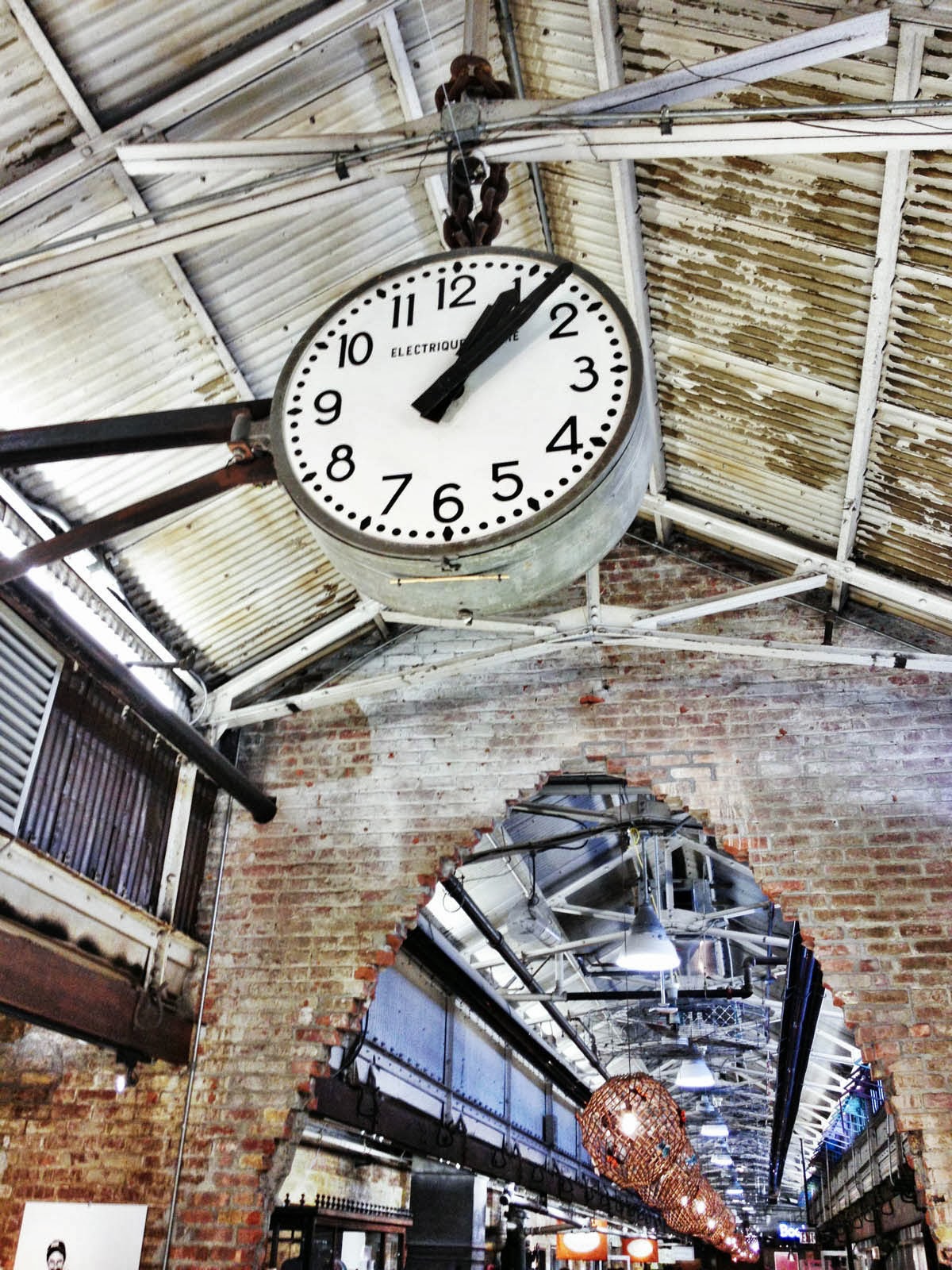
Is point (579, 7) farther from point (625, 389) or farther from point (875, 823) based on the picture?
point (875, 823)

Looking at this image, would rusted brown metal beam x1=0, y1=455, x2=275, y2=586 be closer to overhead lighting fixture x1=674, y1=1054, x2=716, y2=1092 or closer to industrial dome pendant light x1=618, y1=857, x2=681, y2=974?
industrial dome pendant light x1=618, y1=857, x2=681, y2=974

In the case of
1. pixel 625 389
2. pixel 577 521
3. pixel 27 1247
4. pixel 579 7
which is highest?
pixel 579 7

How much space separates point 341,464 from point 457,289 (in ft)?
1.94

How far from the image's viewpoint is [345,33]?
4.02 meters

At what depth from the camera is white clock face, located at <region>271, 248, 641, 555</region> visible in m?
1.99

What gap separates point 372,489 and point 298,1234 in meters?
5.34

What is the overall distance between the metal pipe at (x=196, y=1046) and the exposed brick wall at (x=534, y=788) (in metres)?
0.04

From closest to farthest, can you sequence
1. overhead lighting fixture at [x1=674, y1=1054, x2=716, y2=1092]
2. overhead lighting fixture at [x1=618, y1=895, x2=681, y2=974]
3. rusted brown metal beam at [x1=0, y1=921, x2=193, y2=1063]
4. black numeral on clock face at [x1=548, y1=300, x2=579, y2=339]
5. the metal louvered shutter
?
black numeral on clock face at [x1=548, y1=300, x2=579, y2=339] < rusted brown metal beam at [x1=0, y1=921, x2=193, y2=1063] < the metal louvered shutter < overhead lighting fixture at [x1=618, y1=895, x2=681, y2=974] < overhead lighting fixture at [x1=674, y1=1054, x2=716, y2=1092]

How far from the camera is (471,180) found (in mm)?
2773

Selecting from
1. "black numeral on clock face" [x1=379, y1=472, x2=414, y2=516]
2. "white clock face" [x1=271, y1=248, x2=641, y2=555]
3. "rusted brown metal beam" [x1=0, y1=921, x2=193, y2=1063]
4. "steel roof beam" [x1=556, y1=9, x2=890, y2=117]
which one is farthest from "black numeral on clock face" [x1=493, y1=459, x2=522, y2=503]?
"rusted brown metal beam" [x1=0, y1=921, x2=193, y2=1063]

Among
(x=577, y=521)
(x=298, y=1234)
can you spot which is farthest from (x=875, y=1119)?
(x=577, y=521)

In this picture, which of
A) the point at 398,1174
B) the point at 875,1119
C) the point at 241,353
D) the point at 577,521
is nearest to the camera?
the point at 577,521

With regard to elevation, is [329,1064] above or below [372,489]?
below

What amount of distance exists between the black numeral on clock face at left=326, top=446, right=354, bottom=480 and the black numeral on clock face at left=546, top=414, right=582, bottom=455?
0.44 metres
